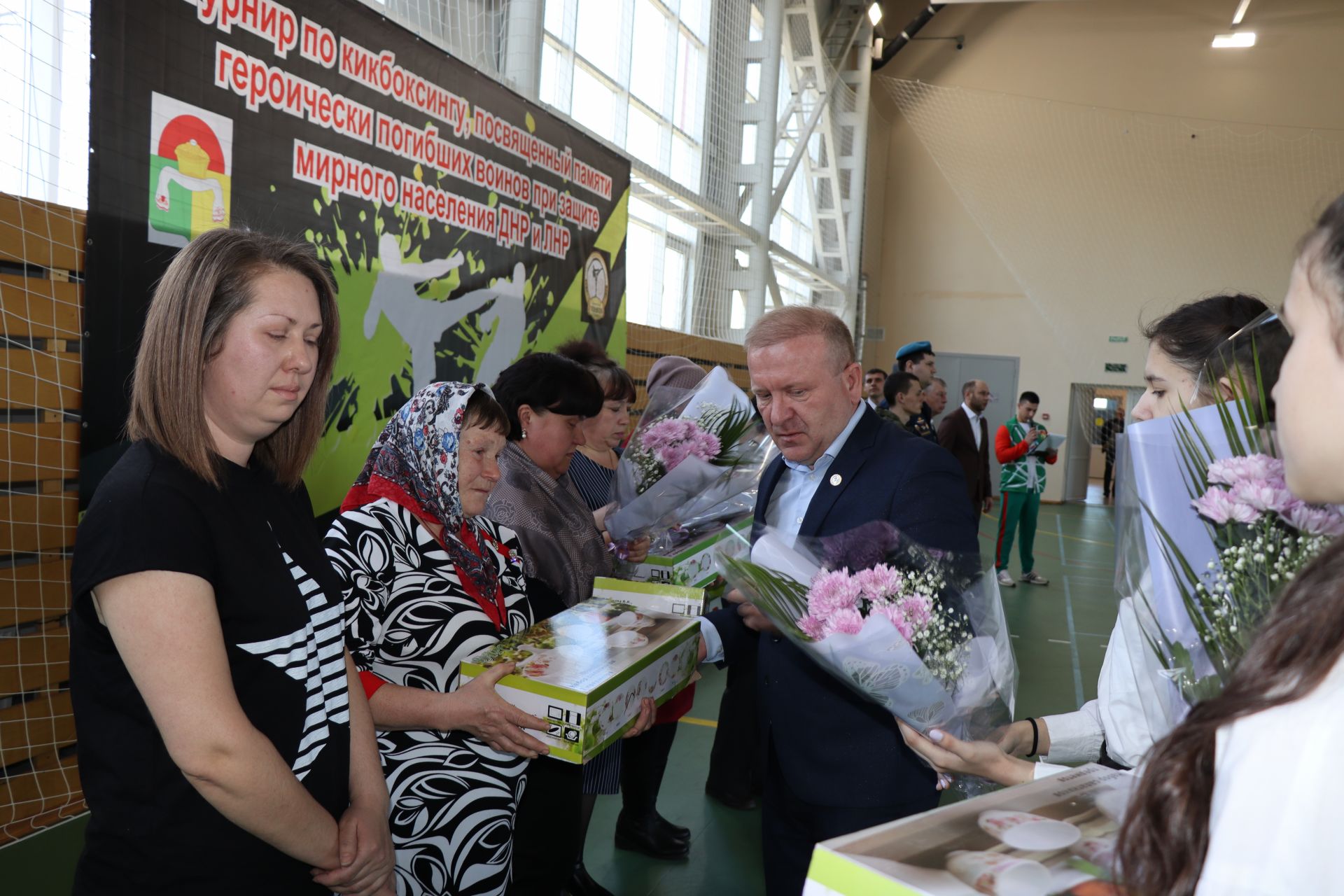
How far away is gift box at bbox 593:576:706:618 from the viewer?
7.07 feet

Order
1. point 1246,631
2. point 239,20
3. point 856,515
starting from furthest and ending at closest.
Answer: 1. point 239,20
2. point 856,515
3. point 1246,631

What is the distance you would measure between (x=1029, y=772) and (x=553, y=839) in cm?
123

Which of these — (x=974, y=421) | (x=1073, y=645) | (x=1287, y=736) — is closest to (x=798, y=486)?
(x=1287, y=736)

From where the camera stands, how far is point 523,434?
2.58 meters

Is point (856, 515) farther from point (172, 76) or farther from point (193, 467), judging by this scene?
point (172, 76)

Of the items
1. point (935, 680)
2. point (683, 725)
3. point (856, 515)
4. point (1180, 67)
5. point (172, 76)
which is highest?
point (1180, 67)

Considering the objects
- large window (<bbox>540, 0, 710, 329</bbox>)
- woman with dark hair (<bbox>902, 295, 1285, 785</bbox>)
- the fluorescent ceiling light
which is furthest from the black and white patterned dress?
the fluorescent ceiling light

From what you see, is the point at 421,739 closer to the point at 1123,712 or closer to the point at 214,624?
the point at 214,624

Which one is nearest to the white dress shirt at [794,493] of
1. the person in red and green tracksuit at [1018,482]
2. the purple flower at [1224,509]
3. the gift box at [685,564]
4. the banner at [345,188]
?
the gift box at [685,564]

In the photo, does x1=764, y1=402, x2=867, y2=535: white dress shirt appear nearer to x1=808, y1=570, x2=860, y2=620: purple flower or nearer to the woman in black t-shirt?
x1=808, y1=570, x2=860, y2=620: purple flower

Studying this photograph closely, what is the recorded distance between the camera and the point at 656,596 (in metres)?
2.18

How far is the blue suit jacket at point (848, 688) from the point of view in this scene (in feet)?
5.47

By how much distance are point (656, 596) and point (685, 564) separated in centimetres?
59

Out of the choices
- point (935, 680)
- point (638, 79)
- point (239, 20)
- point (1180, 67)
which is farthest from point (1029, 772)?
point (1180, 67)
